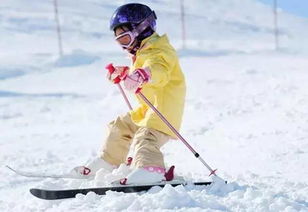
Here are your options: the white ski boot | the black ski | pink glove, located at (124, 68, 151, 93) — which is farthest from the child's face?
the black ski

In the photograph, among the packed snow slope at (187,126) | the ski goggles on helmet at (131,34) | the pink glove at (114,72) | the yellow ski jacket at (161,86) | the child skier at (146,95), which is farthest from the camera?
the pink glove at (114,72)

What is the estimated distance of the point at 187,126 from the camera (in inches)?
340

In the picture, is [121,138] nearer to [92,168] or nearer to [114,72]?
[92,168]

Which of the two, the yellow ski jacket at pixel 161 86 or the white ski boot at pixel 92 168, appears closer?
the yellow ski jacket at pixel 161 86

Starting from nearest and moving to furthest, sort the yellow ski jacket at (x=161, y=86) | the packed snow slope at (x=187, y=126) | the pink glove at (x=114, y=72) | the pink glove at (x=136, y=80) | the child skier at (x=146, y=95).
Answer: the packed snow slope at (x=187, y=126), the pink glove at (x=136, y=80), the child skier at (x=146, y=95), the yellow ski jacket at (x=161, y=86), the pink glove at (x=114, y=72)

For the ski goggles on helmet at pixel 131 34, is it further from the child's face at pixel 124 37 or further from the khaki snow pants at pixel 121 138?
the khaki snow pants at pixel 121 138

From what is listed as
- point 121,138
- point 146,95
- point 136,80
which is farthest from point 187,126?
point 136,80

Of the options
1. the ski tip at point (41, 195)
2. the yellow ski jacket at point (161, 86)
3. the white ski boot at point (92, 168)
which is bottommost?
the white ski boot at point (92, 168)

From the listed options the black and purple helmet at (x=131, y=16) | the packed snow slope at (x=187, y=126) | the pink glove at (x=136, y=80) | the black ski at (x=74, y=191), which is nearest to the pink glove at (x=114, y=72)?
the black and purple helmet at (x=131, y=16)

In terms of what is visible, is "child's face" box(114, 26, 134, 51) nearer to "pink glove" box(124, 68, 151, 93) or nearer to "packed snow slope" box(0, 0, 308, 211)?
"pink glove" box(124, 68, 151, 93)

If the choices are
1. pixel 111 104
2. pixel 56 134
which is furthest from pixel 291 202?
pixel 111 104

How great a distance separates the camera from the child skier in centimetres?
418

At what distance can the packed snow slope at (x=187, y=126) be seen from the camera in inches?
141

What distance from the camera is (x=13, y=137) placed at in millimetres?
9070
